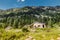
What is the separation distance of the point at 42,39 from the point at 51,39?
6.00m

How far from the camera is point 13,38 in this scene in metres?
87.0

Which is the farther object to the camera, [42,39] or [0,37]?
[42,39]

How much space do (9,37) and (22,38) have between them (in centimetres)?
803

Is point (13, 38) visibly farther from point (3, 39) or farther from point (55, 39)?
point (55, 39)

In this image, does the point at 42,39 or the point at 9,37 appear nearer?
the point at 9,37

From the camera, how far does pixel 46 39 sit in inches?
3632

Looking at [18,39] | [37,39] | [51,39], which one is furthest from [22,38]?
[51,39]

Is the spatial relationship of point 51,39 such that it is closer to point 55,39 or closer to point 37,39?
point 55,39

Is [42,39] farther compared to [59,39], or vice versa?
[42,39]

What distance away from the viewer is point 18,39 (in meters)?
88.9

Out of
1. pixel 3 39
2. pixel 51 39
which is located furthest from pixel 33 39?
pixel 3 39

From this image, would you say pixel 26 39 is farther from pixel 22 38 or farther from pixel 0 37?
pixel 0 37

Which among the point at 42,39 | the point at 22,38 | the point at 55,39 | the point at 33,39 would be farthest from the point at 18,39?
the point at 55,39

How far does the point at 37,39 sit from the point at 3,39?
65.4 ft
